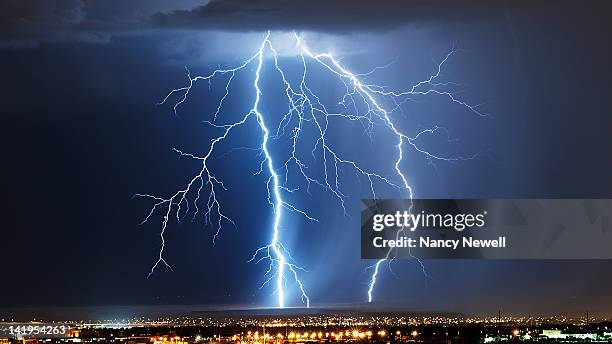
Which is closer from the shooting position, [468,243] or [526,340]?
[468,243]

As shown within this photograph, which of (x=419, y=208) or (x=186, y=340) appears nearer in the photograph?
(x=419, y=208)

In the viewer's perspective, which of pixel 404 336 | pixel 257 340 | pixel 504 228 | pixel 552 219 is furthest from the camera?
→ pixel 404 336

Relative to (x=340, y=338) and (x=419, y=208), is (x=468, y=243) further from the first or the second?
(x=340, y=338)

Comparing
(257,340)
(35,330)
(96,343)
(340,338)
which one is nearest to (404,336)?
(340,338)

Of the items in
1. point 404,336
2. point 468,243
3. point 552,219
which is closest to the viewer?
point 468,243

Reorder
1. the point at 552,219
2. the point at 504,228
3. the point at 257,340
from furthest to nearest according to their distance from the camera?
the point at 257,340
the point at 552,219
the point at 504,228

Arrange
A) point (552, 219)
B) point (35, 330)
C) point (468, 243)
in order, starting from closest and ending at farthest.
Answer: point (468, 243) < point (552, 219) < point (35, 330)

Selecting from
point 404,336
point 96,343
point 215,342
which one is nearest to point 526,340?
point 404,336

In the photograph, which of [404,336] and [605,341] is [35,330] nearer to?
[404,336]
